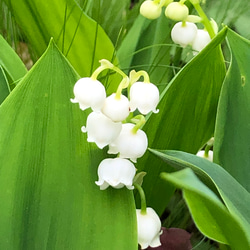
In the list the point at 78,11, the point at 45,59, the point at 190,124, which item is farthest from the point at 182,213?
the point at 45,59

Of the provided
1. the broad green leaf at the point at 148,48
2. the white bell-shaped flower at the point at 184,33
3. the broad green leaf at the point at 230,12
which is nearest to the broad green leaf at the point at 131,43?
the broad green leaf at the point at 148,48

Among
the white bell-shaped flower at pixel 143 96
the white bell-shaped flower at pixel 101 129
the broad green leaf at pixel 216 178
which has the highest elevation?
the white bell-shaped flower at pixel 143 96

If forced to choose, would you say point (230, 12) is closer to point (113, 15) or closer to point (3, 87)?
point (113, 15)

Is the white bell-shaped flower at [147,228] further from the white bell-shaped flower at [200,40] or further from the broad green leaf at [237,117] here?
the white bell-shaped flower at [200,40]

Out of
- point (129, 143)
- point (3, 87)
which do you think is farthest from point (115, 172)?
point (3, 87)

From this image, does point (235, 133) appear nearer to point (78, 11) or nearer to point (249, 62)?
point (249, 62)

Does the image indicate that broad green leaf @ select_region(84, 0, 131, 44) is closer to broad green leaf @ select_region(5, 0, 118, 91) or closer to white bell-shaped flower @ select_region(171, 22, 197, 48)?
broad green leaf @ select_region(5, 0, 118, 91)

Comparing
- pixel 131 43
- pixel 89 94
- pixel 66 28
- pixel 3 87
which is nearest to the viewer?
pixel 89 94
